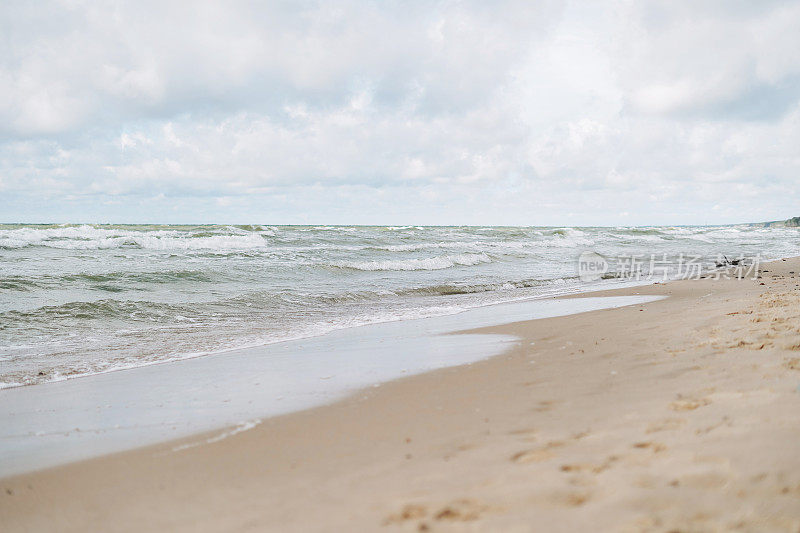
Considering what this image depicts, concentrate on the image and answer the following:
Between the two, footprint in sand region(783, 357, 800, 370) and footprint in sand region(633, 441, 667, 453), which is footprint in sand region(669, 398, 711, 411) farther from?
footprint in sand region(783, 357, 800, 370)

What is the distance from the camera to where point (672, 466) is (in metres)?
2.27

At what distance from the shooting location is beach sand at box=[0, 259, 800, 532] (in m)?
2.03

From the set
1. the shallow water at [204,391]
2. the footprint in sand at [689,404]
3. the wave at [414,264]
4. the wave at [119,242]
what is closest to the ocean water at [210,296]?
the wave at [414,264]

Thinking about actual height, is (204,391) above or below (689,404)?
below

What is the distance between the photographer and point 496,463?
102 inches

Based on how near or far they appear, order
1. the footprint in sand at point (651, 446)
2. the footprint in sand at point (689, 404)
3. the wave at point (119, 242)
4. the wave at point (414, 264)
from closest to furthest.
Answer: the footprint in sand at point (651, 446)
the footprint in sand at point (689, 404)
the wave at point (414, 264)
the wave at point (119, 242)

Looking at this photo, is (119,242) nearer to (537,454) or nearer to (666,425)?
(537,454)

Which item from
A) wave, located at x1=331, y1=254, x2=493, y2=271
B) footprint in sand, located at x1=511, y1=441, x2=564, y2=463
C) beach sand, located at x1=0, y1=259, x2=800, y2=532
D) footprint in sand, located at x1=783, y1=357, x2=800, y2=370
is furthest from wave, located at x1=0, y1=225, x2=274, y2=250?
footprint in sand, located at x1=511, y1=441, x2=564, y2=463

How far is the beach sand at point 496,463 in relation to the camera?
6.65 ft

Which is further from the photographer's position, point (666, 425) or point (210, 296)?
point (210, 296)

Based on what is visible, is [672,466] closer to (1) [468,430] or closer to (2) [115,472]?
(1) [468,430]

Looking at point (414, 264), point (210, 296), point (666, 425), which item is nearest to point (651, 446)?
point (666, 425)

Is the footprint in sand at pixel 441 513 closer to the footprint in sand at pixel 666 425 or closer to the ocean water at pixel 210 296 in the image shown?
the footprint in sand at pixel 666 425

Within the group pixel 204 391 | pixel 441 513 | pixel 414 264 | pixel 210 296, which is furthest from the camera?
pixel 414 264
